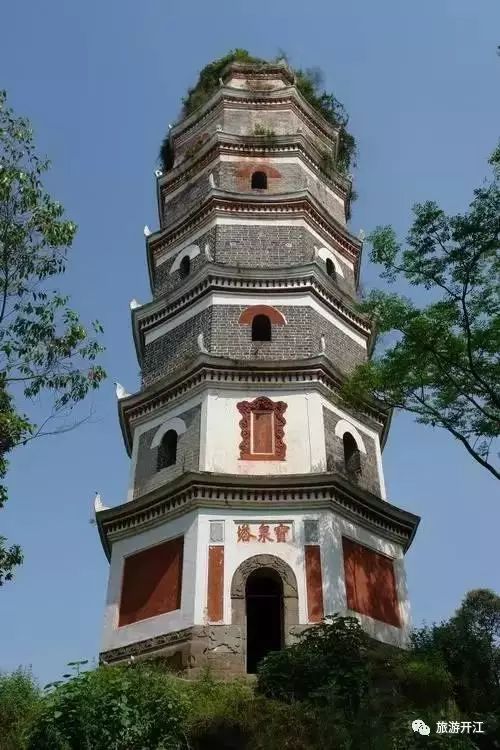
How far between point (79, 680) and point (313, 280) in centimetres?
885

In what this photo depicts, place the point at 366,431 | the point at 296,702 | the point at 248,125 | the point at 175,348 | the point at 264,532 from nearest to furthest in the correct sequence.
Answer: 1. the point at 296,702
2. the point at 264,532
3. the point at 366,431
4. the point at 175,348
5. the point at 248,125

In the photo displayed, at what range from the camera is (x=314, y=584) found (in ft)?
39.5

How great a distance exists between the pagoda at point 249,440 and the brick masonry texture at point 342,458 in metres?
0.03

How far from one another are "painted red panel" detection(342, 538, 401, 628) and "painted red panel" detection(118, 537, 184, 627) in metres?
2.45

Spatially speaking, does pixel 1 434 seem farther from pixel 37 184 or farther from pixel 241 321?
pixel 241 321

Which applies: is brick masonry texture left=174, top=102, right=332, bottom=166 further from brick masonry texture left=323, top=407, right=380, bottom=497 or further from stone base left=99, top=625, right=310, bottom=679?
stone base left=99, top=625, right=310, bottom=679

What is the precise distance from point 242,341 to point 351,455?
2.69 m

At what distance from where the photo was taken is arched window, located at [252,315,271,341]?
15.2 m

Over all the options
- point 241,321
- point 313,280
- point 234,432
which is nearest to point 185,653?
point 234,432

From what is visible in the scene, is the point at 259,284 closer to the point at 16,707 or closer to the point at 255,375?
the point at 255,375

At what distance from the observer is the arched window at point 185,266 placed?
55.5 ft

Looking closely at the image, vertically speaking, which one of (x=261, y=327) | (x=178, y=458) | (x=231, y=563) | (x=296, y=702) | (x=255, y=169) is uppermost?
(x=255, y=169)

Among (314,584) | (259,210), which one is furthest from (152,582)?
(259,210)

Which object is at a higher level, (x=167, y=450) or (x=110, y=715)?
(x=167, y=450)
